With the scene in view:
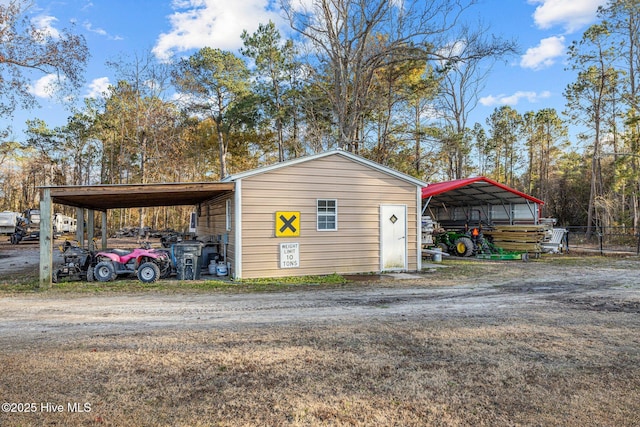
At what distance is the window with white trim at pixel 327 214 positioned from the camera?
10.3 metres

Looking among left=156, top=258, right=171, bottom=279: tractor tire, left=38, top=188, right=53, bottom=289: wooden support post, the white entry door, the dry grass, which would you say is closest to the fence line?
the white entry door

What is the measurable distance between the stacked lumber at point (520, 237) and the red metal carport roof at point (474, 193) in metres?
1.31

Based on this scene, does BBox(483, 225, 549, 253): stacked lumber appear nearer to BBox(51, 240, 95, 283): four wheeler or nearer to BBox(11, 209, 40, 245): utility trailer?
BBox(51, 240, 95, 283): four wheeler

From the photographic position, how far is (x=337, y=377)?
3.57 m

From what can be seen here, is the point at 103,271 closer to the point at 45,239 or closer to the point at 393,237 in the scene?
the point at 45,239

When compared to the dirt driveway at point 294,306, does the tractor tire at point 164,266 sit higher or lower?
higher

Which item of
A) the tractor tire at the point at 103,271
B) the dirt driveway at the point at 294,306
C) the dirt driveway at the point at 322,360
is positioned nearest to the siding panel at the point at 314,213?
the dirt driveway at the point at 294,306

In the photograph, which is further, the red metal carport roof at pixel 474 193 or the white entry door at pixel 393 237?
the red metal carport roof at pixel 474 193

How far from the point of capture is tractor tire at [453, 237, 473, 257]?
53.1 feet

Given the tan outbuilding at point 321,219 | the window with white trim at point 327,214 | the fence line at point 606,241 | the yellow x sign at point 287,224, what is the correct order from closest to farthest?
the tan outbuilding at point 321,219
the yellow x sign at point 287,224
the window with white trim at point 327,214
the fence line at point 606,241

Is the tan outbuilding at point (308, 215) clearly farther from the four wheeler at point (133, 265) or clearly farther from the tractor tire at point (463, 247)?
the tractor tire at point (463, 247)

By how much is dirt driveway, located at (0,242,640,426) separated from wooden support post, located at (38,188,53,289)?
1.21 meters

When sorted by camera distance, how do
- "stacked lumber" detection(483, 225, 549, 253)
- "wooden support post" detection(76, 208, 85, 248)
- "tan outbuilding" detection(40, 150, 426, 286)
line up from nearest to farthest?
"tan outbuilding" detection(40, 150, 426, 286), "wooden support post" detection(76, 208, 85, 248), "stacked lumber" detection(483, 225, 549, 253)

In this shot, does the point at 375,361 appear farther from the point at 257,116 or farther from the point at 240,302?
the point at 257,116
